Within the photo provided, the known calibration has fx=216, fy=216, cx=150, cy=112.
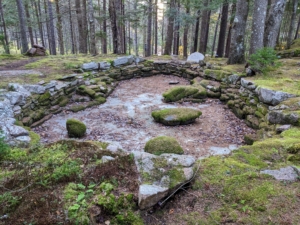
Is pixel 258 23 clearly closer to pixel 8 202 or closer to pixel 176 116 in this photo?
pixel 176 116

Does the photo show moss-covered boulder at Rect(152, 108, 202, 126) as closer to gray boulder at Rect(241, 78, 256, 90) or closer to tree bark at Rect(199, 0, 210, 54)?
gray boulder at Rect(241, 78, 256, 90)

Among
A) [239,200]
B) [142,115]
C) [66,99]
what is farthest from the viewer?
[66,99]

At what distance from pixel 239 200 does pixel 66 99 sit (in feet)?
18.6

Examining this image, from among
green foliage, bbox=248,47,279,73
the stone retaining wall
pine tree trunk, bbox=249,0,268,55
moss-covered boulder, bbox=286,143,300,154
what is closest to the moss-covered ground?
the stone retaining wall

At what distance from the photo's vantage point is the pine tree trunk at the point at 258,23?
654 centimetres

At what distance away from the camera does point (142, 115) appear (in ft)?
19.7

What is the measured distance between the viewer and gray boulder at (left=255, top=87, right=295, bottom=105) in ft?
15.4

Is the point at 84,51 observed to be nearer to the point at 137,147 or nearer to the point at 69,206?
the point at 137,147

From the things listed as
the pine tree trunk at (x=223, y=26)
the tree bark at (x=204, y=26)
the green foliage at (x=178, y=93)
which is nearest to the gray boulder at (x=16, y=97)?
the green foliage at (x=178, y=93)

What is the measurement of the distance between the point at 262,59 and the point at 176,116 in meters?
3.03

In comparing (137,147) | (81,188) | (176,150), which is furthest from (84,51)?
(81,188)

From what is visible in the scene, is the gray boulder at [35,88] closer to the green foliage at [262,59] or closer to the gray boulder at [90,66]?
the gray boulder at [90,66]

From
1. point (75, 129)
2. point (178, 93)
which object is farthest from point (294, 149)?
point (178, 93)

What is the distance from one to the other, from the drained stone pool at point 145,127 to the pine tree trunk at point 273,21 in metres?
2.73
